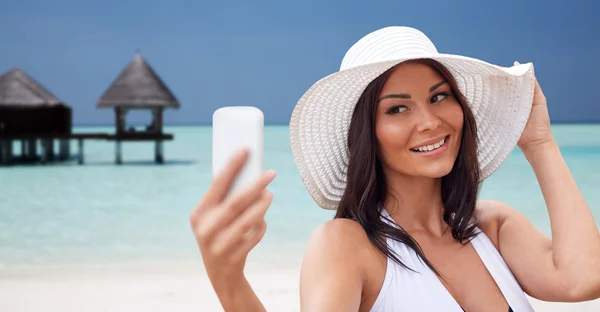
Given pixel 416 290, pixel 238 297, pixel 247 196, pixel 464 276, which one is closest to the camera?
pixel 247 196

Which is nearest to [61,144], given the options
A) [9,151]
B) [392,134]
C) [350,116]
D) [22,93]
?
[9,151]

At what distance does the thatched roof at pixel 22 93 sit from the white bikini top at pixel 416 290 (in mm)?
22779

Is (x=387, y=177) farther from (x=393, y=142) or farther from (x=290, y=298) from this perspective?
(x=290, y=298)

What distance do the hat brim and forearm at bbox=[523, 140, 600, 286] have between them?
0.46 feet

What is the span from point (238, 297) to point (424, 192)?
822 mm

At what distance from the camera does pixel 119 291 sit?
6.27 m

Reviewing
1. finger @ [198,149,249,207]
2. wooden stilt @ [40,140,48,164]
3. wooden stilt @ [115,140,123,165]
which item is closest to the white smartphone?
finger @ [198,149,249,207]

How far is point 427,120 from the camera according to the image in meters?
1.83

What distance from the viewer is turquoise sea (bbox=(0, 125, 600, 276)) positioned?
917 cm

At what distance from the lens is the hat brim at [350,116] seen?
6.51ft

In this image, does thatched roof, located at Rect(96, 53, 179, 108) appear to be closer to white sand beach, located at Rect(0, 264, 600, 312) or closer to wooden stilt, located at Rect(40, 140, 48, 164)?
wooden stilt, located at Rect(40, 140, 48, 164)

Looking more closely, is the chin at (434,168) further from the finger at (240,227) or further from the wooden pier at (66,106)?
the wooden pier at (66,106)

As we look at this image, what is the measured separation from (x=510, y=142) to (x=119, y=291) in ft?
→ 15.8

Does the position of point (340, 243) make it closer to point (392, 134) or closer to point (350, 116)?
point (392, 134)
